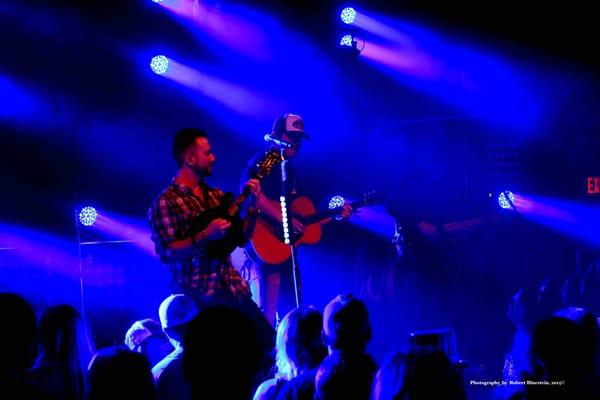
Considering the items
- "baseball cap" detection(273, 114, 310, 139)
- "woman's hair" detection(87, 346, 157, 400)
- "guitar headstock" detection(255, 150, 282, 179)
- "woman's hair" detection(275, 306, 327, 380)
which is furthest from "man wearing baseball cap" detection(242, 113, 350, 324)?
"woman's hair" detection(87, 346, 157, 400)

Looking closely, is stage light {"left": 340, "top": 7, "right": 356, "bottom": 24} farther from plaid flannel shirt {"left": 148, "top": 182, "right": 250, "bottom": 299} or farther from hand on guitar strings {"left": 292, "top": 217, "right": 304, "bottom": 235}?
plaid flannel shirt {"left": 148, "top": 182, "right": 250, "bottom": 299}

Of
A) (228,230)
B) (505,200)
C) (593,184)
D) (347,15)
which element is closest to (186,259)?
(228,230)

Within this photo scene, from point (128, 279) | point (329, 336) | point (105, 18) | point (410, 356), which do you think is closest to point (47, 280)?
point (128, 279)

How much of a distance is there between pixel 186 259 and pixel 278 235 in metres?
2.30

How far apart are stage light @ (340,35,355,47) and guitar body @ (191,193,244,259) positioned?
5.16m

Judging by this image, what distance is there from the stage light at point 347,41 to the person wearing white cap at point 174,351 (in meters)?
5.62

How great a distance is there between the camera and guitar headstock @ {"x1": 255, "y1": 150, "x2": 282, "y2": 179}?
5.37 metres

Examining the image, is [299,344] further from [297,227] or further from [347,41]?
[347,41]

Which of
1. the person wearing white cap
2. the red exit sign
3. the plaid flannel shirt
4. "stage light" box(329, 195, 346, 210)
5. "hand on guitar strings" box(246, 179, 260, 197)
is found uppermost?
the red exit sign

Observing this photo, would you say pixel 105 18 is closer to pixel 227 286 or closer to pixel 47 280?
pixel 47 280

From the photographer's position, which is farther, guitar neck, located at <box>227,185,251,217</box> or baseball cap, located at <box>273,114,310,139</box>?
baseball cap, located at <box>273,114,310,139</box>

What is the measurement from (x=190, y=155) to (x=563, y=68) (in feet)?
25.5

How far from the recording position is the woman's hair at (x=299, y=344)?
362 centimetres

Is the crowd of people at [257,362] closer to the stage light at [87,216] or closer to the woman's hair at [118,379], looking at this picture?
the woman's hair at [118,379]
